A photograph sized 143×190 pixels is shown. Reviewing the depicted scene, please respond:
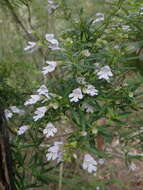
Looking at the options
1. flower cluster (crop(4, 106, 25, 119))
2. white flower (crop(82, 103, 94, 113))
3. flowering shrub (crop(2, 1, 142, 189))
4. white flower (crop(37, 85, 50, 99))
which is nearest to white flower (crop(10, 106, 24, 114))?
flower cluster (crop(4, 106, 25, 119))

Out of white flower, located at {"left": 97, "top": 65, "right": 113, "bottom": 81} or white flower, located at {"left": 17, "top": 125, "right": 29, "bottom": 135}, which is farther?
white flower, located at {"left": 17, "top": 125, "right": 29, "bottom": 135}

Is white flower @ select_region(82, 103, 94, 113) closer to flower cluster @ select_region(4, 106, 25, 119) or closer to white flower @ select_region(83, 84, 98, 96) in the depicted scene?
white flower @ select_region(83, 84, 98, 96)

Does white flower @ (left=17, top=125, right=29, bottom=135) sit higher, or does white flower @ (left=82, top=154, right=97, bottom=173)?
white flower @ (left=17, top=125, right=29, bottom=135)

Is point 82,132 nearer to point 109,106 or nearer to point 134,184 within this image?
point 109,106

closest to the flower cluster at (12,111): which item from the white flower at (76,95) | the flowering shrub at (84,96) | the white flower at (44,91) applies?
the flowering shrub at (84,96)

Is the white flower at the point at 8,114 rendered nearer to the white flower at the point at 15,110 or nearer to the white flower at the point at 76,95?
the white flower at the point at 15,110

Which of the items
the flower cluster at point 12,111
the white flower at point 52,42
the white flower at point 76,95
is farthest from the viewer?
the flower cluster at point 12,111

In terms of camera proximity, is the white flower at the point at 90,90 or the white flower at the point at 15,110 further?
the white flower at the point at 15,110

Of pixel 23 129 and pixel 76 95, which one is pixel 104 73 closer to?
pixel 76 95

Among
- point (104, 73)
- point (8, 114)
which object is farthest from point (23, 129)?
point (104, 73)

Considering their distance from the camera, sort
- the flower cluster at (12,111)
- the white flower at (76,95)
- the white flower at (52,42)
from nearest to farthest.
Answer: the white flower at (76,95)
the white flower at (52,42)
the flower cluster at (12,111)

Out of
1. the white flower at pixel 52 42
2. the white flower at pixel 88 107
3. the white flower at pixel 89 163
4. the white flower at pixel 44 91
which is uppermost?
the white flower at pixel 52 42

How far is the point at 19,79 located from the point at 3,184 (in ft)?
2.94

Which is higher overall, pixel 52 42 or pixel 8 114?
pixel 52 42
